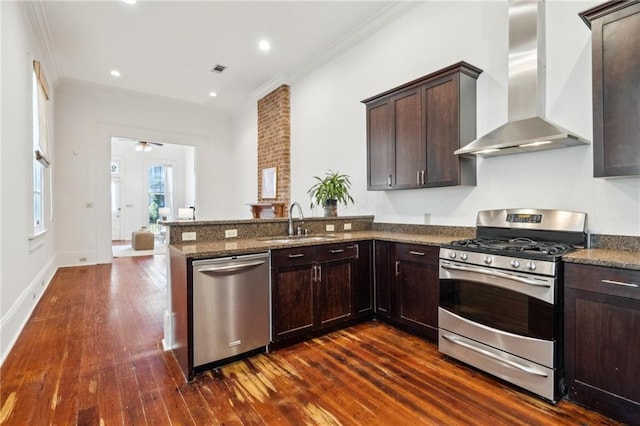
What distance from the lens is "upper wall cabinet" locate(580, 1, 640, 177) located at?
1.89 metres

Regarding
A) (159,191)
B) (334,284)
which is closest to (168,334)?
(334,284)

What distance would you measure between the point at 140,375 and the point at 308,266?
147 centimetres

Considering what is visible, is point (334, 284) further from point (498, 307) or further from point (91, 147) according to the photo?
point (91, 147)

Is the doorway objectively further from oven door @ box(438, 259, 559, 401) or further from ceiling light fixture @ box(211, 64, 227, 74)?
oven door @ box(438, 259, 559, 401)

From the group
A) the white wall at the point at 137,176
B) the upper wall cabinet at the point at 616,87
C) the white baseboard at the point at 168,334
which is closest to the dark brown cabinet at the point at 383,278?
the upper wall cabinet at the point at 616,87

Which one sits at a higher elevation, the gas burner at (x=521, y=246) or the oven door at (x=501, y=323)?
the gas burner at (x=521, y=246)

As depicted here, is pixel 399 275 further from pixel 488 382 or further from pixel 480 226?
pixel 488 382

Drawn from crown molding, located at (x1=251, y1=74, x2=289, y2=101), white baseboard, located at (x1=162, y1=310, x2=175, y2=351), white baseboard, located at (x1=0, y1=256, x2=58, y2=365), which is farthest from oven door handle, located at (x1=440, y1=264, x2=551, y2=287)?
crown molding, located at (x1=251, y1=74, x2=289, y2=101)

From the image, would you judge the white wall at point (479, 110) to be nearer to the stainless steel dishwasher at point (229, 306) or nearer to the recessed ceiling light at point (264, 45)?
the recessed ceiling light at point (264, 45)

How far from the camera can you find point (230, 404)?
193 cm

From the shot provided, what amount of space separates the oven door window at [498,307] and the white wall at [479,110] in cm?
89

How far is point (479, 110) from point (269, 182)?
4.22m

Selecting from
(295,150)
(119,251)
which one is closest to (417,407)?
(295,150)

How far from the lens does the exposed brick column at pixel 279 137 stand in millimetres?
5934
